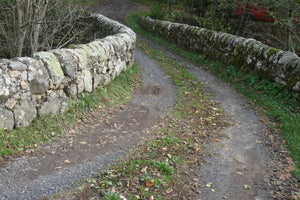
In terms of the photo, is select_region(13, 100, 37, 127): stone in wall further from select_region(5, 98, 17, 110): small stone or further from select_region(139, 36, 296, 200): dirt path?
select_region(139, 36, 296, 200): dirt path

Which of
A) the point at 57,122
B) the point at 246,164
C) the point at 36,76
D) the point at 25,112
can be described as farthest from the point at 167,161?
the point at 36,76

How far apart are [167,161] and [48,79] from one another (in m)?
2.66

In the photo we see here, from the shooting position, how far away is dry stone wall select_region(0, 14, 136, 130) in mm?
4617

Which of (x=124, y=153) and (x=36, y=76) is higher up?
(x=36, y=76)

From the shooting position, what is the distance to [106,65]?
732 cm

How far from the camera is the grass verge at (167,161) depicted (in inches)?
156

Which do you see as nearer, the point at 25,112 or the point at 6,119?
the point at 6,119

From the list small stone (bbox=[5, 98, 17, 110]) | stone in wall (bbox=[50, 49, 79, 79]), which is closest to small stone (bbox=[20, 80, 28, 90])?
small stone (bbox=[5, 98, 17, 110])

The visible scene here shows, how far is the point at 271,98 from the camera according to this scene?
789 cm

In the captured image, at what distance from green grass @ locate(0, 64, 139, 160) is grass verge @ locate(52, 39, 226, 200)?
53.7 inches

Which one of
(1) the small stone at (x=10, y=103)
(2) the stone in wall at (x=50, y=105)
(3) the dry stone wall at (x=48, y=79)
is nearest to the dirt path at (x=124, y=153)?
(2) the stone in wall at (x=50, y=105)

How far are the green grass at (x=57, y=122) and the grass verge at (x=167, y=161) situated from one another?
1.36 m

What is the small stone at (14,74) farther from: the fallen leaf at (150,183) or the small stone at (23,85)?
the fallen leaf at (150,183)

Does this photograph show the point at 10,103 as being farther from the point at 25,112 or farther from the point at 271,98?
the point at 271,98
